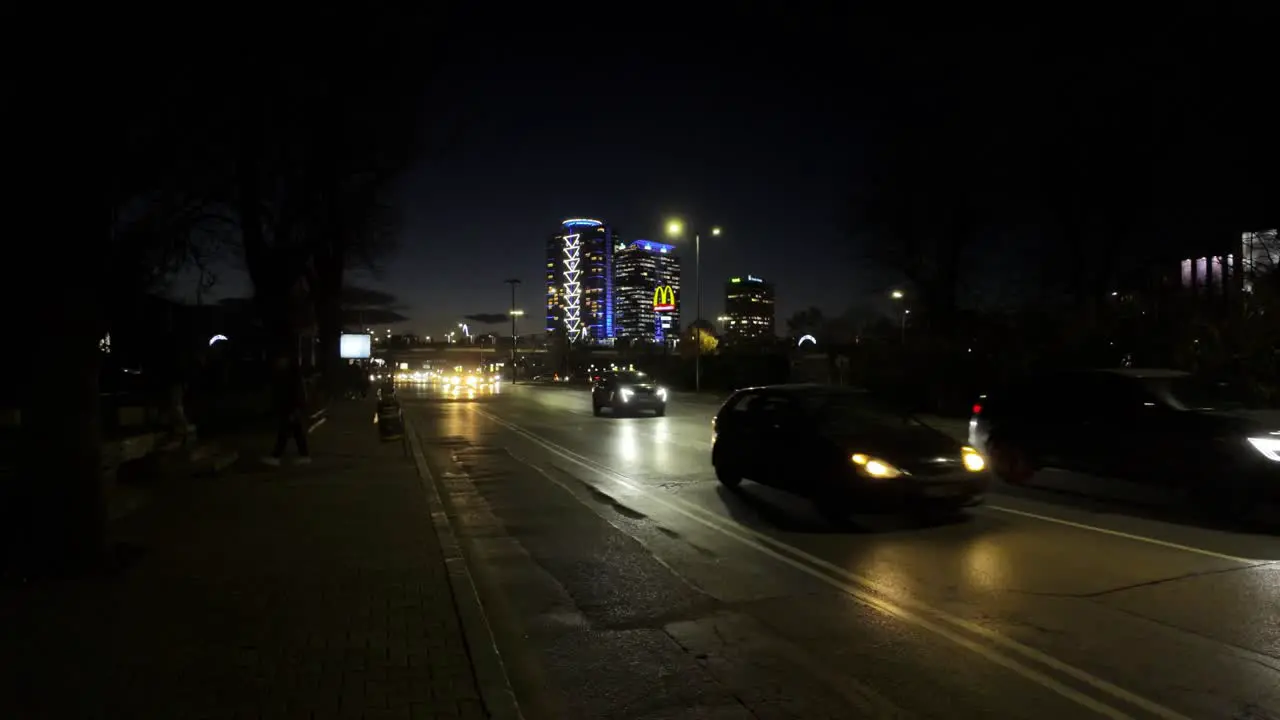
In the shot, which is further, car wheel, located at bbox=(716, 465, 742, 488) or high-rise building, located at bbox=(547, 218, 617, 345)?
high-rise building, located at bbox=(547, 218, 617, 345)

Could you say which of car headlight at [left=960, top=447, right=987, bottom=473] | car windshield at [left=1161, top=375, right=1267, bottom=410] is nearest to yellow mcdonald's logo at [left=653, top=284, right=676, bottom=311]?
car windshield at [left=1161, top=375, right=1267, bottom=410]

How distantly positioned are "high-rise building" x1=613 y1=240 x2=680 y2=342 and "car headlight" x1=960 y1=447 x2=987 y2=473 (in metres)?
113

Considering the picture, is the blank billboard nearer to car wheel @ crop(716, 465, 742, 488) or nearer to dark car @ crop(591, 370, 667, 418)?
dark car @ crop(591, 370, 667, 418)

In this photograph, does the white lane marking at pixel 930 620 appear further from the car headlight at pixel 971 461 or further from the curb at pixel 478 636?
the curb at pixel 478 636

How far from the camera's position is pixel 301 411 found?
48.3 ft

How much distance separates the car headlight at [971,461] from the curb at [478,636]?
524cm

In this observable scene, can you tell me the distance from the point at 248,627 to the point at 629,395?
23353 mm

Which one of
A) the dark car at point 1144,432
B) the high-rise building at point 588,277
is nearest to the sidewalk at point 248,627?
the dark car at point 1144,432

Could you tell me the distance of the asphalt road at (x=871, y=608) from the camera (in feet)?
16.3

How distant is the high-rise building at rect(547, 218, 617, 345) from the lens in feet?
607

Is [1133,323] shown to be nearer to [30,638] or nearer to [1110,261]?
[1110,261]

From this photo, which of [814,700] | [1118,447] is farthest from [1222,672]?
[1118,447]

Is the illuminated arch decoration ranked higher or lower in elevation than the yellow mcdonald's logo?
higher

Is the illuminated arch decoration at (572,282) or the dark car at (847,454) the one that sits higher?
the illuminated arch decoration at (572,282)
